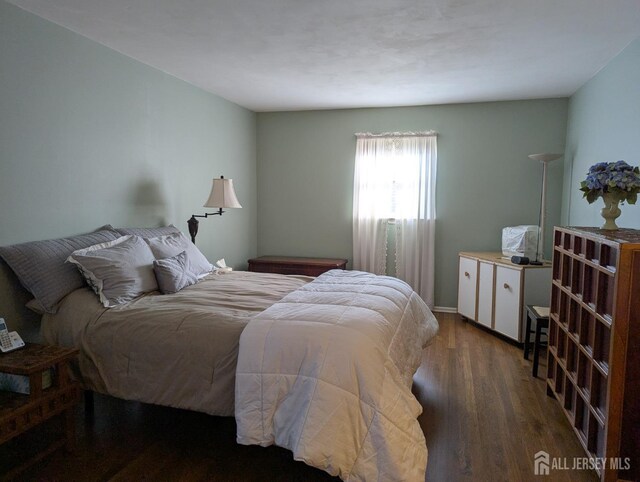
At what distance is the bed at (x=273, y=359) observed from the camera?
1.80 m

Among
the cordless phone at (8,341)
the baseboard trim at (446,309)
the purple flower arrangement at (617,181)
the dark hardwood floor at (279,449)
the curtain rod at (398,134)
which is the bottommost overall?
the dark hardwood floor at (279,449)

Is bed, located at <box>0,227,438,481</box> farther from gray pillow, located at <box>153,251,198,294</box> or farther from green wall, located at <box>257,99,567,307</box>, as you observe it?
green wall, located at <box>257,99,567,307</box>

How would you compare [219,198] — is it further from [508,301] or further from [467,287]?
[508,301]

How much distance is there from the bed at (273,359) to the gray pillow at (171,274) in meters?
0.08

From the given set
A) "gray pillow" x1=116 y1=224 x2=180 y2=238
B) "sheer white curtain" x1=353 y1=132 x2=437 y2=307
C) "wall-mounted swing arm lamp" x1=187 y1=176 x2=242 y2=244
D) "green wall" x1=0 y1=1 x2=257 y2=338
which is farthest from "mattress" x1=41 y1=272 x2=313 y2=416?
"sheer white curtain" x1=353 y1=132 x2=437 y2=307

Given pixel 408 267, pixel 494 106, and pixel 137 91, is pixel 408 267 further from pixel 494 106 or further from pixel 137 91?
A: pixel 137 91

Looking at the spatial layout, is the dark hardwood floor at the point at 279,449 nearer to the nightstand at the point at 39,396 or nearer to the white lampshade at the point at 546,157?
the nightstand at the point at 39,396

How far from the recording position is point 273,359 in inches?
77.3

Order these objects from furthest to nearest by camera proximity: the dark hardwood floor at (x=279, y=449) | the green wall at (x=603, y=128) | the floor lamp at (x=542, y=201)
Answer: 1. the floor lamp at (x=542, y=201)
2. the green wall at (x=603, y=128)
3. the dark hardwood floor at (x=279, y=449)

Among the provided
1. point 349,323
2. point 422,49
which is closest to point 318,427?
point 349,323

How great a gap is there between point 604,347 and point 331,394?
1.30 metres

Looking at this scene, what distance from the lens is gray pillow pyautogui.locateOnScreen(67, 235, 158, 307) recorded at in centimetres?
254

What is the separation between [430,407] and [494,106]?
344 centimetres

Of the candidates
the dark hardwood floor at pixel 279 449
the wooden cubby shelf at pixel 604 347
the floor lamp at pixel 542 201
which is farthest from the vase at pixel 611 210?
the floor lamp at pixel 542 201
